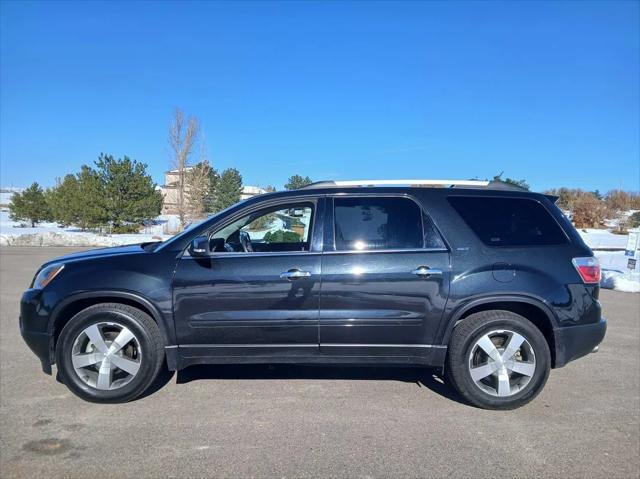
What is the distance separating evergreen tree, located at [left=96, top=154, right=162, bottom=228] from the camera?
27453 millimetres

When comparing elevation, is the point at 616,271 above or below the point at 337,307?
below

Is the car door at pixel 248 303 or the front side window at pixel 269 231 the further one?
the front side window at pixel 269 231

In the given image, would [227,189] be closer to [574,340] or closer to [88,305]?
[88,305]

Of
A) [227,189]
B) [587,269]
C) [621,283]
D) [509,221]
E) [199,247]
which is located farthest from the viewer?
[227,189]

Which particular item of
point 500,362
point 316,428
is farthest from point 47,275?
point 500,362

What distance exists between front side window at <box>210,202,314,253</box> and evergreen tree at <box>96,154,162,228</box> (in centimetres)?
2548

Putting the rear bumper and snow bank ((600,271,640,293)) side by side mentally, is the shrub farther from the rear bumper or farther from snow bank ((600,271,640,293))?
snow bank ((600,271,640,293))

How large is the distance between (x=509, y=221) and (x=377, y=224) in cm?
119

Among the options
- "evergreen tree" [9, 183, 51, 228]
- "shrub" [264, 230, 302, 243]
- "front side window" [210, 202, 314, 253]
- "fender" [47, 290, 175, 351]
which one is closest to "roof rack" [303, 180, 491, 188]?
"front side window" [210, 202, 314, 253]

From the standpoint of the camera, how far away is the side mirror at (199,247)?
3697mm

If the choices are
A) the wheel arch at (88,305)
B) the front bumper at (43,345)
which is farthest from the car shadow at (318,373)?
the front bumper at (43,345)

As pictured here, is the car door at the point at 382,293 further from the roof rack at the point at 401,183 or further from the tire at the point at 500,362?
the roof rack at the point at 401,183

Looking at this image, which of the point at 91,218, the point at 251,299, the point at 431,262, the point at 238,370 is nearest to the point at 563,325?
the point at 431,262

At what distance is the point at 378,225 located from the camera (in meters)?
3.91
